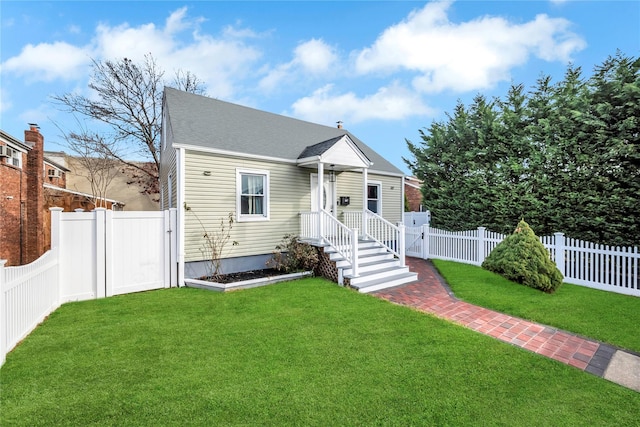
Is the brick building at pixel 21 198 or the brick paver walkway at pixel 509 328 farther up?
the brick building at pixel 21 198

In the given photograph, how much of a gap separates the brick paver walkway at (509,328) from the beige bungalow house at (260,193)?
0.96m

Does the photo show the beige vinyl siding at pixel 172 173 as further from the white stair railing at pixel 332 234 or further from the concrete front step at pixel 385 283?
the concrete front step at pixel 385 283

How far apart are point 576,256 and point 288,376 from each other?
339 inches

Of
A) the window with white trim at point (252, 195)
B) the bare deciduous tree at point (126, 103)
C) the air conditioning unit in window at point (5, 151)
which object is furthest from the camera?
the bare deciduous tree at point (126, 103)

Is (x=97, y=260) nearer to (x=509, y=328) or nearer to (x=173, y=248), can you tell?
(x=173, y=248)

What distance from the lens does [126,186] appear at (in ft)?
70.3

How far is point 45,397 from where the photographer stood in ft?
9.71

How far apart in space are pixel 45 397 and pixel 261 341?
92.5 inches

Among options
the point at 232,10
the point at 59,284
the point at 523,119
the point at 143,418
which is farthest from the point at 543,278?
the point at 232,10

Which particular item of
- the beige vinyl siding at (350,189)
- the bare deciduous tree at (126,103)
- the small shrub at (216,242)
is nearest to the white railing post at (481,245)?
the beige vinyl siding at (350,189)

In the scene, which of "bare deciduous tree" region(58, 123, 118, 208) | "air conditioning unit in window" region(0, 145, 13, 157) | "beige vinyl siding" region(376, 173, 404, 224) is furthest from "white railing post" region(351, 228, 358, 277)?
"bare deciduous tree" region(58, 123, 118, 208)

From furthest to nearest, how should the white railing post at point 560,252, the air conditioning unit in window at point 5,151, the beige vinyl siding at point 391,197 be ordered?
the beige vinyl siding at point 391,197, the air conditioning unit in window at point 5,151, the white railing post at point 560,252

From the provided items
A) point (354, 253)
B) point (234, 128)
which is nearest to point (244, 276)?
point (354, 253)

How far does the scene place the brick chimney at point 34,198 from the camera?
37.1 ft
